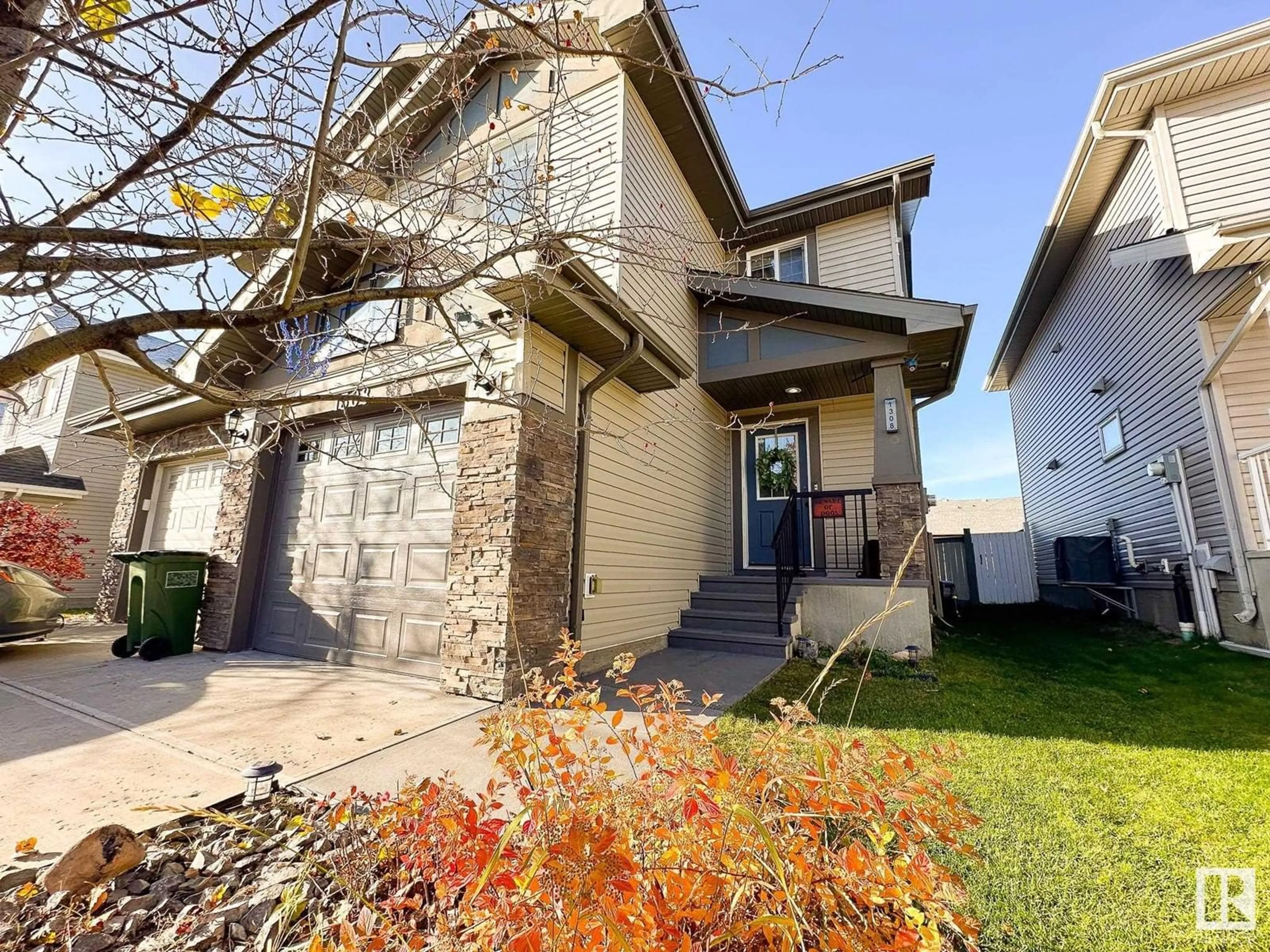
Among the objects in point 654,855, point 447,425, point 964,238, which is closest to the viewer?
point 654,855

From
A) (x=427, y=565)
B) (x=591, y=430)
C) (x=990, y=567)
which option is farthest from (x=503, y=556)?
(x=990, y=567)

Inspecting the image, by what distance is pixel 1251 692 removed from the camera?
4336mm

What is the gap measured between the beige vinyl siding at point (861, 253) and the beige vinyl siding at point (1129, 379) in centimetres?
302

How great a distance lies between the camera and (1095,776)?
2887 mm

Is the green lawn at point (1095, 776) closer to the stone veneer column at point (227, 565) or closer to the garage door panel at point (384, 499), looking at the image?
the garage door panel at point (384, 499)

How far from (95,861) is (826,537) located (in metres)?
7.90

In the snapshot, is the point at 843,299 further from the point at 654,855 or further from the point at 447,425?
the point at 654,855

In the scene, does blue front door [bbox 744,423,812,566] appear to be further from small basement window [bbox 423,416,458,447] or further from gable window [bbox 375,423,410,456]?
gable window [bbox 375,423,410,456]

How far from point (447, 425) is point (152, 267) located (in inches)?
144

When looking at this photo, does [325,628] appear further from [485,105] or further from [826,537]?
[826,537]

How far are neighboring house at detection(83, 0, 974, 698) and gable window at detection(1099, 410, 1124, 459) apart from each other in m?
3.27

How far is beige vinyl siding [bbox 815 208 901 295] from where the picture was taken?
8656 millimetres

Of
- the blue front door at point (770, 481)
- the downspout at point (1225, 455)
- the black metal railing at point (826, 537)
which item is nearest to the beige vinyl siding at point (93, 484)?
the blue front door at point (770, 481)

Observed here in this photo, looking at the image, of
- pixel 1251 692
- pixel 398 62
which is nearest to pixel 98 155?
pixel 398 62
